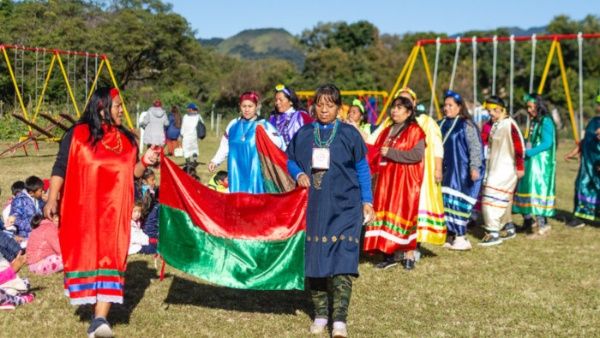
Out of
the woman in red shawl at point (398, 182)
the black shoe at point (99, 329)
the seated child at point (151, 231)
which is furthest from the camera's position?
the seated child at point (151, 231)

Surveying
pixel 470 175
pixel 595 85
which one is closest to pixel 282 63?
pixel 595 85

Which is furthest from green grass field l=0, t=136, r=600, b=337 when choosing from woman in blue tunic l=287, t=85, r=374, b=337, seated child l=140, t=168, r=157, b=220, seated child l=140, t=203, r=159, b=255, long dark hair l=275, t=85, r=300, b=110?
long dark hair l=275, t=85, r=300, b=110

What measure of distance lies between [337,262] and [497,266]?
3391mm

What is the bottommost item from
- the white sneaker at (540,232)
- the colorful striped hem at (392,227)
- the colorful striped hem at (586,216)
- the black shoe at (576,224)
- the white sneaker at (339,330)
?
the black shoe at (576,224)

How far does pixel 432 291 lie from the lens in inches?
263

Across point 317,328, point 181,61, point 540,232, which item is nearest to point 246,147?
point 317,328

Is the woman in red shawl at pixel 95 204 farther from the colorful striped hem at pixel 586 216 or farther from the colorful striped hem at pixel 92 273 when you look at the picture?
the colorful striped hem at pixel 586 216

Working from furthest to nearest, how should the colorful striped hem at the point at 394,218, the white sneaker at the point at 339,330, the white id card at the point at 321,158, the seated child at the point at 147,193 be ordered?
the seated child at the point at 147,193 < the colorful striped hem at the point at 394,218 < the white id card at the point at 321,158 < the white sneaker at the point at 339,330

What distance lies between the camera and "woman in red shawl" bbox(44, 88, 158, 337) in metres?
4.74

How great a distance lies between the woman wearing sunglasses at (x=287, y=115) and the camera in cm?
725

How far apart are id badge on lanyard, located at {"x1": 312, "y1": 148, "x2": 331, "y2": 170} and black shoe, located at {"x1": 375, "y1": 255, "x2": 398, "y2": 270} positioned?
2.64 m

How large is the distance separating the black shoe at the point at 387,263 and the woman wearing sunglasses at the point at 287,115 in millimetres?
1586

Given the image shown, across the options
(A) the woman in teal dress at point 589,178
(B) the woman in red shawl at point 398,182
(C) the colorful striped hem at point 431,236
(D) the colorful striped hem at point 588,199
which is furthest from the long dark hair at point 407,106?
(D) the colorful striped hem at point 588,199

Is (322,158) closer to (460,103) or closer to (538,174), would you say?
(460,103)
